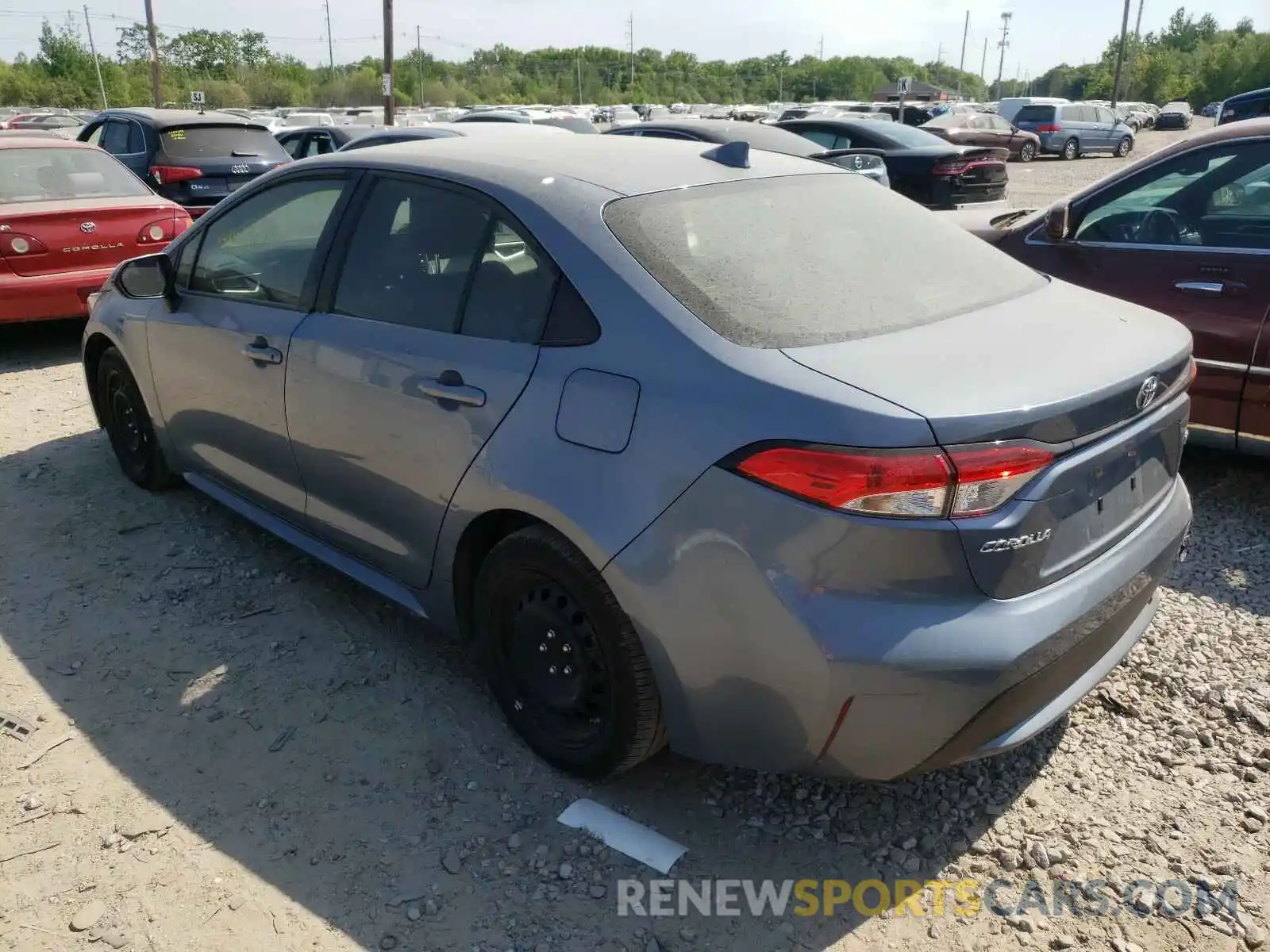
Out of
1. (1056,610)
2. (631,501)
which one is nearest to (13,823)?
(631,501)

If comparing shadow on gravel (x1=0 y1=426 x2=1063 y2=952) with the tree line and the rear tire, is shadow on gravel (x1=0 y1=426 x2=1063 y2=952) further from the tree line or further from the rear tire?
the tree line

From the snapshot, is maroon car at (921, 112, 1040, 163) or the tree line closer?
maroon car at (921, 112, 1040, 163)

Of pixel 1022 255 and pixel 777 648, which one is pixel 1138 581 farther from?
pixel 1022 255

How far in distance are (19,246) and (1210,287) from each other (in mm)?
6913

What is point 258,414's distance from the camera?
143 inches

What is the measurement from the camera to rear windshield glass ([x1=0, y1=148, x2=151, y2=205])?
714 centimetres

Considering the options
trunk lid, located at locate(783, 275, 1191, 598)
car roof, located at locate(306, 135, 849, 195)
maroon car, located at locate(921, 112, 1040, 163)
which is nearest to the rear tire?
car roof, located at locate(306, 135, 849, 195)

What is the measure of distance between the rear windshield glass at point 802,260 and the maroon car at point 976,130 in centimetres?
1796

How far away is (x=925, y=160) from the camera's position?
14.2 m

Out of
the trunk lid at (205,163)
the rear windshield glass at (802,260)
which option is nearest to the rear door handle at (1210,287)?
the rear windshield glass at (802,260)

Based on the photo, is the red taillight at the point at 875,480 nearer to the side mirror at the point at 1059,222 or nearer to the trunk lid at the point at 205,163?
the side mirror at the point at 1059,222

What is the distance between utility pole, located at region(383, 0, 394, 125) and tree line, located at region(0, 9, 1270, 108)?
27.5 meters

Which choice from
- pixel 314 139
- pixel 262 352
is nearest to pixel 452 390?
pixel 262 352

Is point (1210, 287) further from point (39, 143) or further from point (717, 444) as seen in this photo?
point (39, 143)
